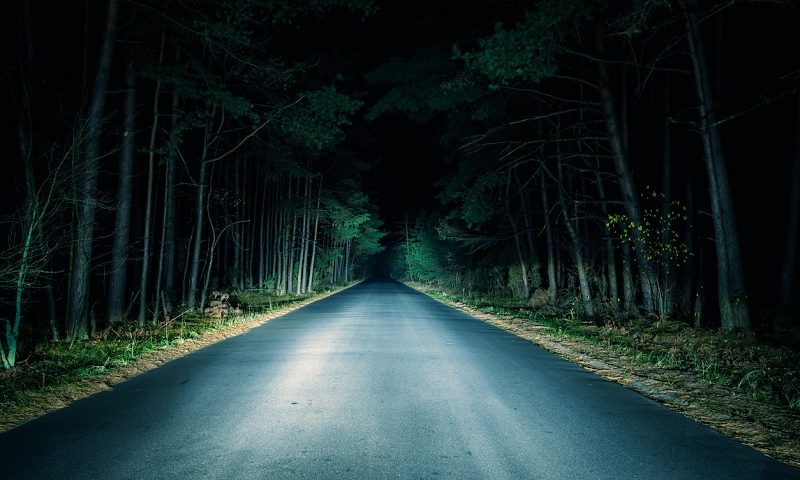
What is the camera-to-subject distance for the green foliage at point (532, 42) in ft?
28.0

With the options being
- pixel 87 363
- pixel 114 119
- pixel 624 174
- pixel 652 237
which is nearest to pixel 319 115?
pixel 114 119

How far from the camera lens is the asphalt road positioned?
3.28 metres

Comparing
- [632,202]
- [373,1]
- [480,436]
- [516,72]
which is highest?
[373,1]

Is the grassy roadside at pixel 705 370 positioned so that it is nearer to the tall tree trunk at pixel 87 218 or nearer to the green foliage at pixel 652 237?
the green foliage at pixel 652 237

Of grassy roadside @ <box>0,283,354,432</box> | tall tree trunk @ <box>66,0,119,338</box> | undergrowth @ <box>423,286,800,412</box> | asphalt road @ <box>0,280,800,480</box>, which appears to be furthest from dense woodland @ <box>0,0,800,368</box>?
asphalt road @ <box>0,280,800,480</box>

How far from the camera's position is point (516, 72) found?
375 inches

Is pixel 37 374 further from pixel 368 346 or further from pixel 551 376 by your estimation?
pixel 551 376

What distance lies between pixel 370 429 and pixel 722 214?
9.59 meters

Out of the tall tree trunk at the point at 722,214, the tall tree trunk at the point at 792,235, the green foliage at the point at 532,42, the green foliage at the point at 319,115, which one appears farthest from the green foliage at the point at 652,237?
the green foliage at the point at 319,115

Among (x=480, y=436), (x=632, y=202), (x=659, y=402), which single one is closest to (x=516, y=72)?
(x=632, y=202)

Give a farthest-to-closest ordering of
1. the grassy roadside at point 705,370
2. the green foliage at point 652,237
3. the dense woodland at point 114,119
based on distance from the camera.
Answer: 1. the green foliage at point 652,237
2. the dense woodland at point 114,119
3. the grassy roadside at point 705,370

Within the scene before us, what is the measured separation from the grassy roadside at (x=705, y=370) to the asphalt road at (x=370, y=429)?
414mm

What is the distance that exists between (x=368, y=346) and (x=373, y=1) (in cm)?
750

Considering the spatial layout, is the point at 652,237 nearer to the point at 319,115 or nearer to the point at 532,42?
the point at 532,42
